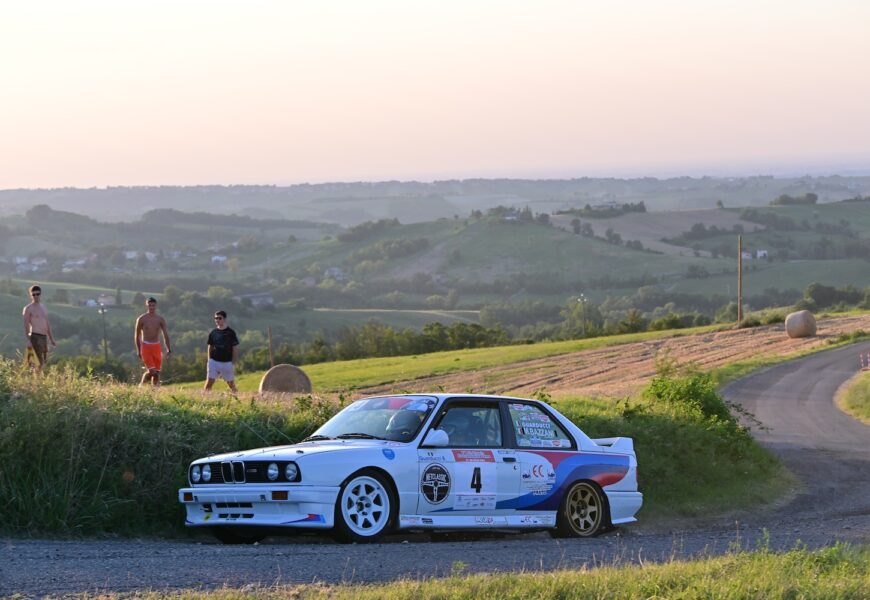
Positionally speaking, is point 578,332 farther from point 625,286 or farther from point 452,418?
point 452,418

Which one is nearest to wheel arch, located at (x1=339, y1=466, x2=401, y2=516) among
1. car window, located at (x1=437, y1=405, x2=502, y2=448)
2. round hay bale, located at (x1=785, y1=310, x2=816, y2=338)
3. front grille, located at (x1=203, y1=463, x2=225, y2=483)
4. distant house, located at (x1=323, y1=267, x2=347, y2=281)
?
car window, located at (x1=437, y1=405, x2=502, y2=448)

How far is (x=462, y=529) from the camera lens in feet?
→ 41.8

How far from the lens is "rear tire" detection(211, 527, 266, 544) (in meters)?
12.0

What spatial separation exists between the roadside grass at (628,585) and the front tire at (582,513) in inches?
133

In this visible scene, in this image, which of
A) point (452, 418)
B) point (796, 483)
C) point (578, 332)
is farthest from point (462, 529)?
point (578, 332)

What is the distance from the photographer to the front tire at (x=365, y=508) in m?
11.6

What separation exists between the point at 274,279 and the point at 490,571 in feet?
533

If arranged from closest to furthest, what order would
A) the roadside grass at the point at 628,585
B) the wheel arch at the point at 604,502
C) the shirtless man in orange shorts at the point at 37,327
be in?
the roadside grass at the point at 628,585
the wheel arch at the point at 604,502
the shirtless man in orange shorts at the point at 37,327

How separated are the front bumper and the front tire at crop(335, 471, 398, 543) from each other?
0.14m

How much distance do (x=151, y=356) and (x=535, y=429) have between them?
9.84 m

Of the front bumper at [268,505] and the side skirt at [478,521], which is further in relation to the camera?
the side skirt at [478,521]

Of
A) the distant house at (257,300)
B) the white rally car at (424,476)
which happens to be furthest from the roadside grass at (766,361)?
the distant house at (257,300)

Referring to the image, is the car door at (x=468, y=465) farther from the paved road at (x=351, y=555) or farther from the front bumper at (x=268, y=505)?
the front bumper at (x=268, y=505)

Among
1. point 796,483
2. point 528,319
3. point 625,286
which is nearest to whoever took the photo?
point 796,483
